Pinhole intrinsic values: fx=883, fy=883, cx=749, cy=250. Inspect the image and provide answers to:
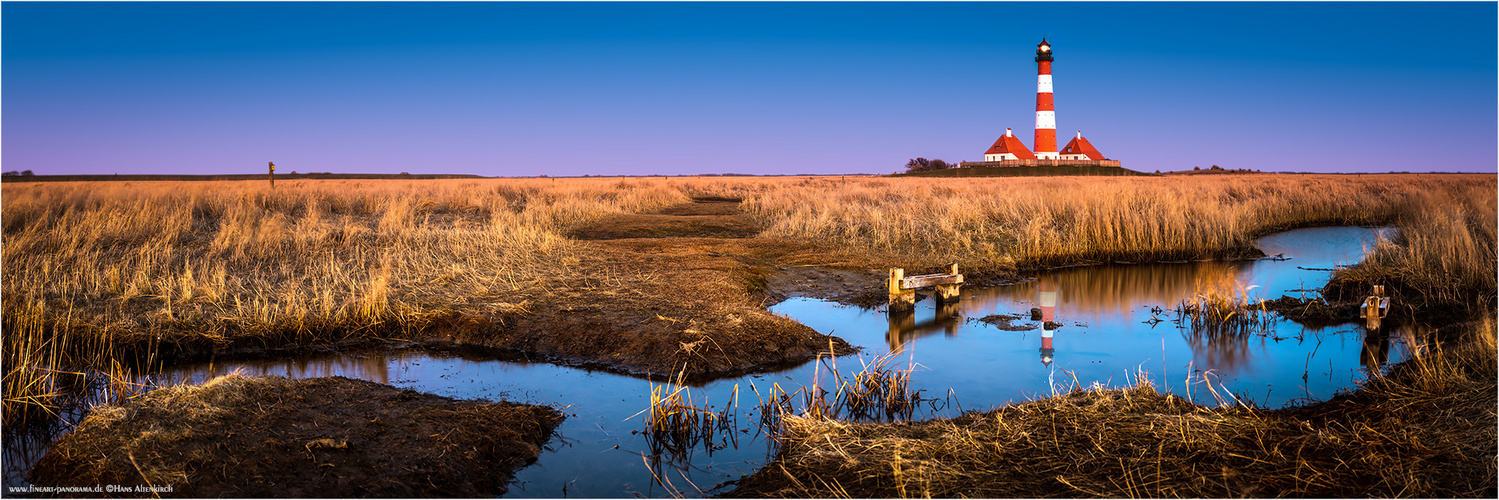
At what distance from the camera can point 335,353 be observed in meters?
8.34

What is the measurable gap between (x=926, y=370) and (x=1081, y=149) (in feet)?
202

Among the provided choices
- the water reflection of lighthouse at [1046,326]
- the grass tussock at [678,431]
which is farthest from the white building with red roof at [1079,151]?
the grass tussock at [678,431]

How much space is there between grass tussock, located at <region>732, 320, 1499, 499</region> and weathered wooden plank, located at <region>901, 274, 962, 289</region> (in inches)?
193

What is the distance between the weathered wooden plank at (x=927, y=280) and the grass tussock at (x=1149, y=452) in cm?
489

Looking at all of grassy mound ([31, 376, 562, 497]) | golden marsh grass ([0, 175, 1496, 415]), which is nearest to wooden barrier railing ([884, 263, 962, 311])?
golden marsh grass ([0, 175, 1496, 415])

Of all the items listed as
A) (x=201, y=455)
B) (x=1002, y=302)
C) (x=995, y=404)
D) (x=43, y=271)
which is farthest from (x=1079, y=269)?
(x=43, y=271)

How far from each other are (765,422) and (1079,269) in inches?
406

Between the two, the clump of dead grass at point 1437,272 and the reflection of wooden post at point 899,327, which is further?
the clump of dead grass at point 1437,272

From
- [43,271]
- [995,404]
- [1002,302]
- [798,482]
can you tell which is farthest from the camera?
[1002,302]

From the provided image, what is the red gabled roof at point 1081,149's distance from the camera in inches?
2537

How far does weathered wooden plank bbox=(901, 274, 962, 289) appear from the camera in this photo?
10.6 metres

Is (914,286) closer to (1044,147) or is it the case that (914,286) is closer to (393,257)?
(393,257)

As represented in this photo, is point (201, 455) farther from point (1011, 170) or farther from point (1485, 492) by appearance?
point (1011, 170)

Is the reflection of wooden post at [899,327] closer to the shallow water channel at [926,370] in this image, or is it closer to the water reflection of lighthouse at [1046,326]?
the shallow water channel at [926,370]
